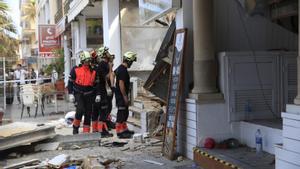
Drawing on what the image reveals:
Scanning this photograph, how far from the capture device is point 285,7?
6.02 metres

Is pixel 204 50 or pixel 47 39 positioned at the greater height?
pixel 47 39

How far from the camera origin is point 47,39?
2950 centimetres

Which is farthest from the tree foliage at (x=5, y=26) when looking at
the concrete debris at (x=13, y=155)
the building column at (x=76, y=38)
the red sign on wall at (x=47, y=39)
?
the concrete debris at (x=13, y=155)

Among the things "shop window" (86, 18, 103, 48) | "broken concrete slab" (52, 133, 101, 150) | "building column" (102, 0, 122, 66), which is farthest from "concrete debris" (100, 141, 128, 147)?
"shop window" (86, 18, 103, 48)

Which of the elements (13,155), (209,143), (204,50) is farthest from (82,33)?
(209,143)

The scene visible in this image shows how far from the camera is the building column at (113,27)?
47.6 feet

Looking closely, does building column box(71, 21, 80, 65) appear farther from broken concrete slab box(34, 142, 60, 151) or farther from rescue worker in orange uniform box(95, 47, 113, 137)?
broken concrete slab box(34, 142, 60, 151)

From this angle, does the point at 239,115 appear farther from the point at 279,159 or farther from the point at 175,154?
the point at 279,159

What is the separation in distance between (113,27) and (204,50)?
7.57 metres

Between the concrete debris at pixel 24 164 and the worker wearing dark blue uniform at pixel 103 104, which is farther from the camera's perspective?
the worker wearing dark blue uniform at pixel 103 104

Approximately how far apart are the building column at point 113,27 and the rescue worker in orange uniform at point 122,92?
13.9 feet

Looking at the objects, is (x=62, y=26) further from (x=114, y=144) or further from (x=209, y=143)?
(x=209, y=143)

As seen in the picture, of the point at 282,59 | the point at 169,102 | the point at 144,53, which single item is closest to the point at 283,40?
the point at 282,59

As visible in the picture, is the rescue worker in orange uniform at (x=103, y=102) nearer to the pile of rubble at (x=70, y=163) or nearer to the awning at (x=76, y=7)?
the pile of rubble at (x=70, y=163)
